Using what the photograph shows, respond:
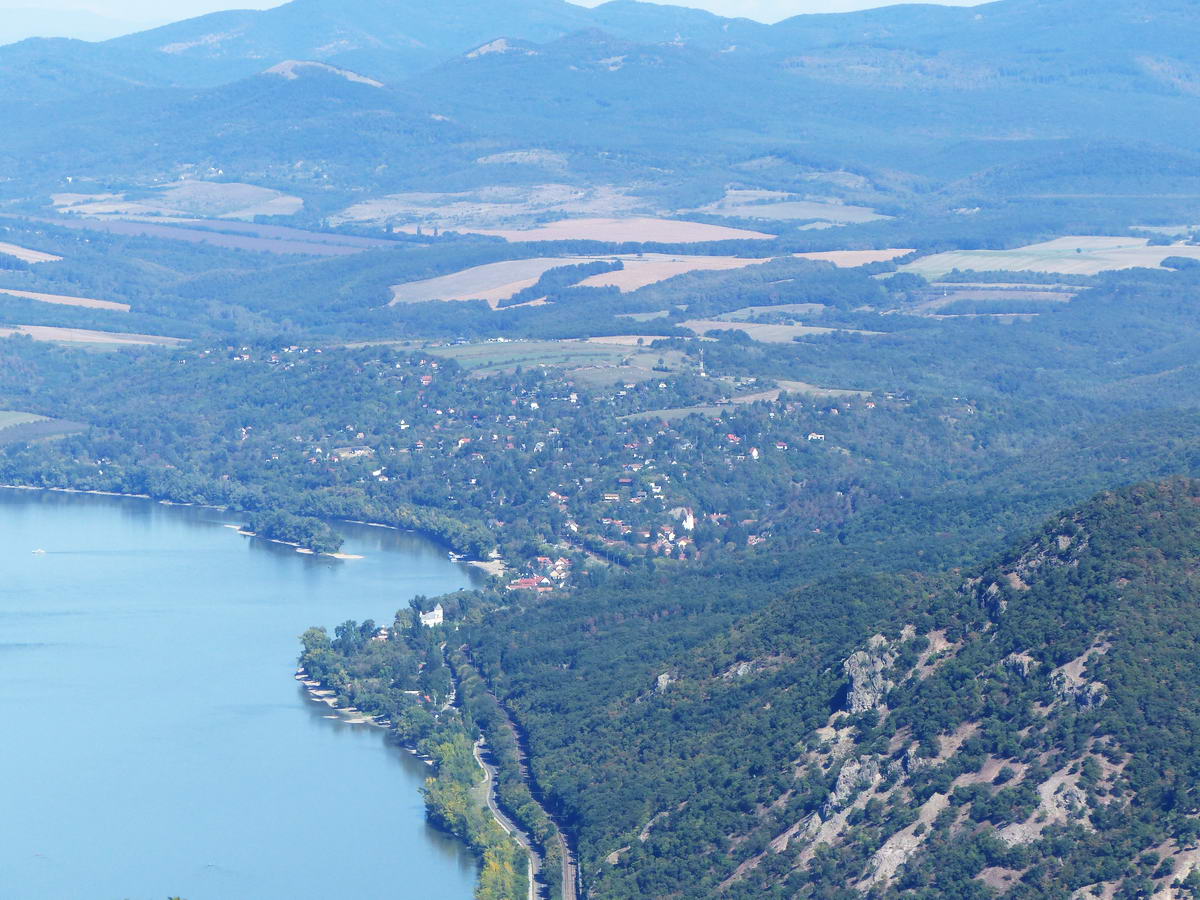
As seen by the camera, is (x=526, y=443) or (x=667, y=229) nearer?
(x=526, y=443)

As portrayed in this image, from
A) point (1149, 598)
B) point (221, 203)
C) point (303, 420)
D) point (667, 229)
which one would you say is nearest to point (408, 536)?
point (303, 420)

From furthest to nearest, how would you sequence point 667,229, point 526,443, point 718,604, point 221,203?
point 221,203, point 667,229, point 526,443, point 718,604

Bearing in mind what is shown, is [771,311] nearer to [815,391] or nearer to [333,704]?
[815,391]

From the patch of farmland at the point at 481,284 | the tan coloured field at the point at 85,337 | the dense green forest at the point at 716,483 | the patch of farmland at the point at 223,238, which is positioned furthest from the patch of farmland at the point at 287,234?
the tan coloured field at the point at 85,337

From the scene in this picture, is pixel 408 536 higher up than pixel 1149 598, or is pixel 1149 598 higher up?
pixel 1149 598

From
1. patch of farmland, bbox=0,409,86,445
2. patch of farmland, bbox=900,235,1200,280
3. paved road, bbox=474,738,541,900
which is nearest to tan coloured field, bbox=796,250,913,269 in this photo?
patch of farmland, bbox=900,235,1200,280

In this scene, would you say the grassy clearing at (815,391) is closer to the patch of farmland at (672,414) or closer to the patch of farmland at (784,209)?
the patch of farmland at (672,414)

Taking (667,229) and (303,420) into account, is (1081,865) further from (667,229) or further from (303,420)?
(667,229)

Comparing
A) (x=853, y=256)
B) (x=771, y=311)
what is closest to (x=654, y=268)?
(x=853, y=256)
